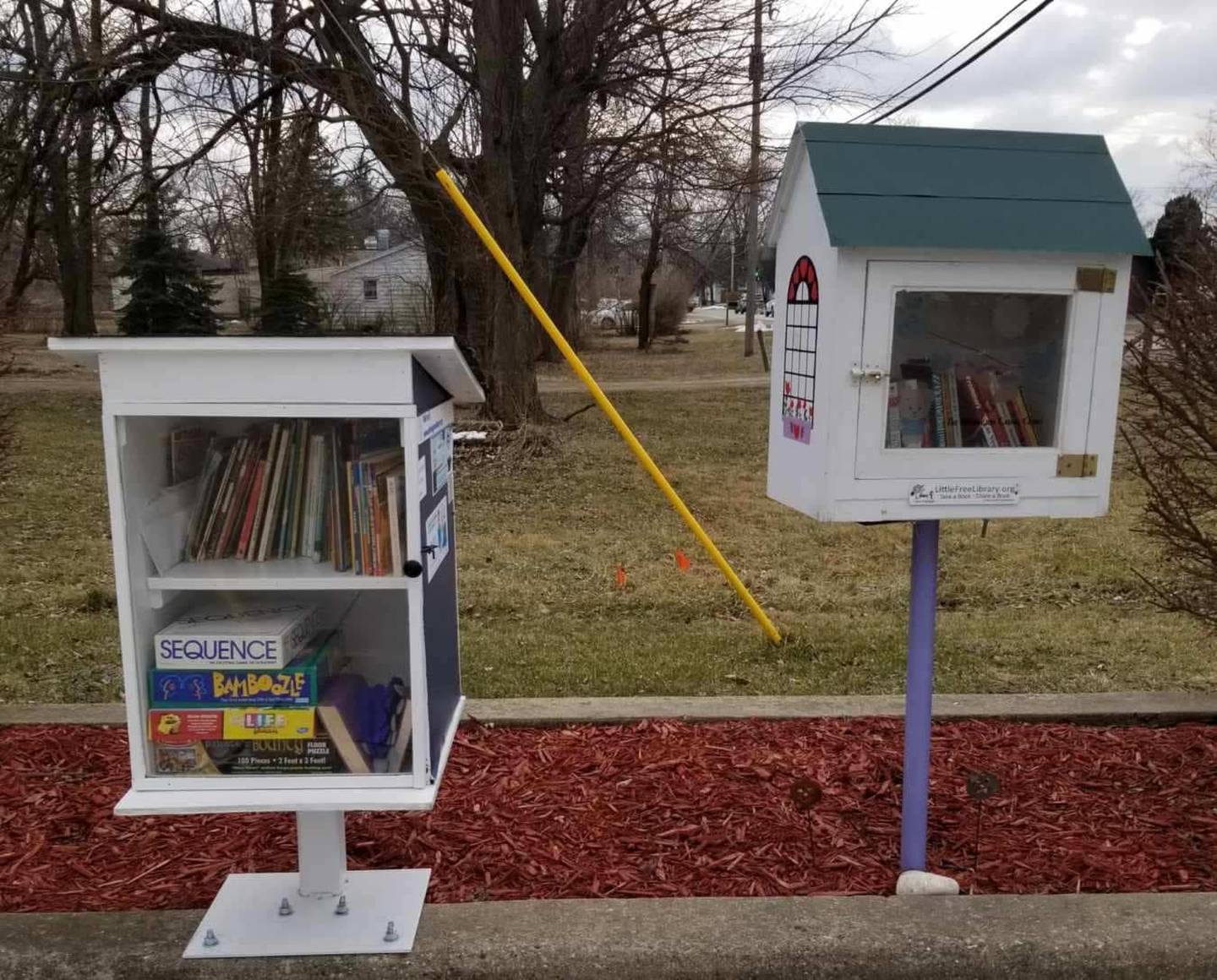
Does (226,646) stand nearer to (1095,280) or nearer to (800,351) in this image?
(800,351)

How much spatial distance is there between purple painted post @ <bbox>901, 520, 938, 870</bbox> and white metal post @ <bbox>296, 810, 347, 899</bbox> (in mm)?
1519

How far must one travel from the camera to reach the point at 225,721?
7.59 feet

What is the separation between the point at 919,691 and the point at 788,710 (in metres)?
1.16

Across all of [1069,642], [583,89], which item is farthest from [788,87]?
[1069,642]

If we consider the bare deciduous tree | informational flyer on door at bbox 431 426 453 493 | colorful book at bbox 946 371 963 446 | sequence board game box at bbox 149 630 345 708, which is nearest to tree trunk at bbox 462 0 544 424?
the bare deciduous tree

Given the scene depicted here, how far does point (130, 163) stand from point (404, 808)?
41.6ft

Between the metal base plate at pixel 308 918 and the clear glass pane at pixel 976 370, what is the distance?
1.71 m

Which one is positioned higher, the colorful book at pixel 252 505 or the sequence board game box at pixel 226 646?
the colorful book at pixel 252 505

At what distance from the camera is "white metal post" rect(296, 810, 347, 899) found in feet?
8.38

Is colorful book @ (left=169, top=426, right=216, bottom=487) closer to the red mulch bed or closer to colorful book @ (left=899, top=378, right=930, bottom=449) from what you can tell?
the red mulch bed

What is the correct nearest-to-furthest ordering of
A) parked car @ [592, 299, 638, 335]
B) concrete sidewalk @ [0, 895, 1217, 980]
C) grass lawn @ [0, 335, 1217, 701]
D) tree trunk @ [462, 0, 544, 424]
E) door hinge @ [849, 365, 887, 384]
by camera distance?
concrete sidewalk @ [0, 895, 1217, 980]
door hinge @ [849, 365, 887, 384]
grass lawn @ [0, 335, 1217, 701]
tree trunk @ [462, 0, 544, 424]
parked car @ [592, 299, 638, 335]

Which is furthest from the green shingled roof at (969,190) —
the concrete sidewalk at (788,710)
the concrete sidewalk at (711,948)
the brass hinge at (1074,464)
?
the concrete sidewalk at (788,710)

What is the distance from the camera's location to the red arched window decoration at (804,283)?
264 centimetres

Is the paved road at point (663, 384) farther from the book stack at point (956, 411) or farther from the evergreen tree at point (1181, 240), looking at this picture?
the book stack at point (956, 411)
